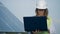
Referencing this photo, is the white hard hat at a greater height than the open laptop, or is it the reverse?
the white hard hat

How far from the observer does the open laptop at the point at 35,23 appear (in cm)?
88

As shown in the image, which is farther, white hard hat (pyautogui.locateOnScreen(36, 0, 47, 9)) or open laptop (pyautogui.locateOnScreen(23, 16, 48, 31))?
white hard hat (pyautogui.locateOnScreen(36, 0, 47, 9))

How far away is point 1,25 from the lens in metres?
1.29

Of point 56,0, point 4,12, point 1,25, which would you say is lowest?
point 1,25

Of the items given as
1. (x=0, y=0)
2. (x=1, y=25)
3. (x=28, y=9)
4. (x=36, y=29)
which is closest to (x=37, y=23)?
(x=36, y=29)

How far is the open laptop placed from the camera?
877mm

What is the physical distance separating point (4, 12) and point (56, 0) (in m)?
0.60

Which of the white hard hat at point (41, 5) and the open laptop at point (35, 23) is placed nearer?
the open laptop at point (35, 23)

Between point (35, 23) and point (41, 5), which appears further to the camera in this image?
point (41, 5)

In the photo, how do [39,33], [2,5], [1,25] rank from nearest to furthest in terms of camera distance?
[39,33] → [1,25] → [2,5]

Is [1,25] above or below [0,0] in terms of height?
below

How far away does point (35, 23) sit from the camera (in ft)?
2.93

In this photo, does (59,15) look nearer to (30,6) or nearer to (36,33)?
(30,6)

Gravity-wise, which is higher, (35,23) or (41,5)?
(41,5)
